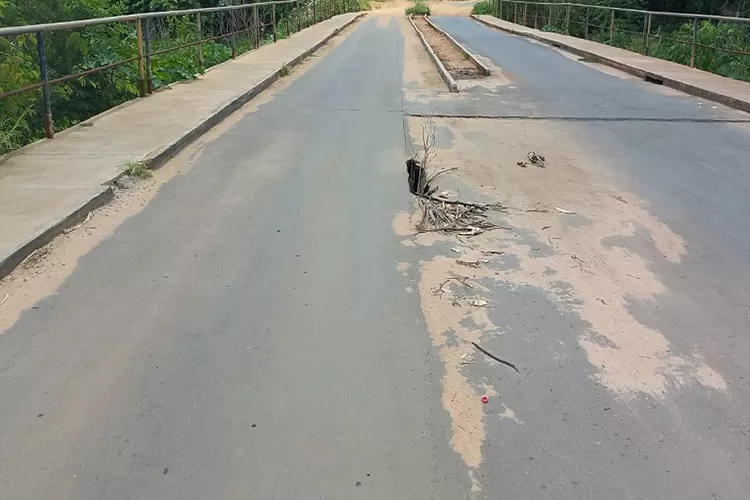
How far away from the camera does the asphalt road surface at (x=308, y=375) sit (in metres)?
3.10

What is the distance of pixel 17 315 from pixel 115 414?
1.40m

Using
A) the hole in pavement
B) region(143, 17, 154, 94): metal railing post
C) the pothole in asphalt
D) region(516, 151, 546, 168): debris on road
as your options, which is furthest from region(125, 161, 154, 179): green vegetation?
the pothole in asphalt

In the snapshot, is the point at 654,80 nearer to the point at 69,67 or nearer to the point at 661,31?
the point at 69,67

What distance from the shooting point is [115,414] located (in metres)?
3.51

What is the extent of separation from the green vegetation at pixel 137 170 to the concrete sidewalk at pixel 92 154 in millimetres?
89

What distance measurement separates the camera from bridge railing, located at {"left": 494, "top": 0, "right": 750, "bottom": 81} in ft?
56.6

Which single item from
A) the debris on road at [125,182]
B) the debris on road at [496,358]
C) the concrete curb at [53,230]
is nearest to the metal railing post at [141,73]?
the debris on road at [125,182]

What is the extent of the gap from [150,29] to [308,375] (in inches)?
528

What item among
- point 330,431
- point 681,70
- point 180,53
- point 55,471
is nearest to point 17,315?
point 55,471

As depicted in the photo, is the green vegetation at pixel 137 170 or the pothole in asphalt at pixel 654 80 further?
the pothole in asphalt at pixel 654 80

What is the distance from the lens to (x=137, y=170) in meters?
7.42

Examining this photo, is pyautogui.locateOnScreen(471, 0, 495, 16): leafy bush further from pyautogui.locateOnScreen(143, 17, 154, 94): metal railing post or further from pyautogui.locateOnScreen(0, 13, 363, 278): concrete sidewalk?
pyautogui.locateOnScreen(143, 17, 154, 94): metal railing post

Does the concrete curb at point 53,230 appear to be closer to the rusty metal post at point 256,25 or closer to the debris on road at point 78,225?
the debris on road at point 78,225

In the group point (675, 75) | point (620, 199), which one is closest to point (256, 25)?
point (675, 75)
